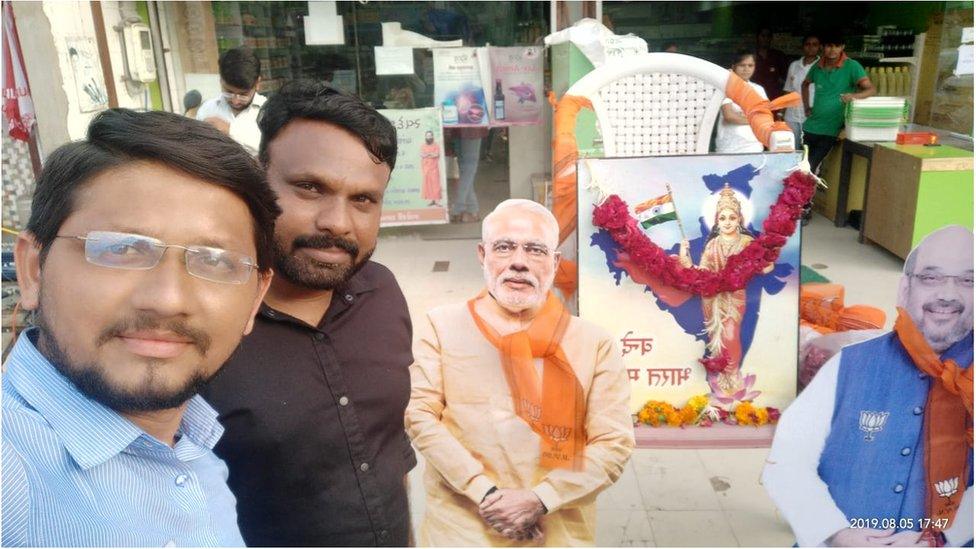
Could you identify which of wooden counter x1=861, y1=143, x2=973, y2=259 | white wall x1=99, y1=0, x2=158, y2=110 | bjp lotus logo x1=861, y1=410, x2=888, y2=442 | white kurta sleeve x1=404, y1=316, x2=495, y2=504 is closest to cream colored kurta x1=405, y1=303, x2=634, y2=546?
white kurta sleeve x1=404, y1=316, x2=495, y2=504

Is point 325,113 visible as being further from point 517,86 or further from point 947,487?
point 517,86

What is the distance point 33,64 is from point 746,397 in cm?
415

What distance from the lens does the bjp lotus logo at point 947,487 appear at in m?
1.64

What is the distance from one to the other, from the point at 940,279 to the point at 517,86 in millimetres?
3767

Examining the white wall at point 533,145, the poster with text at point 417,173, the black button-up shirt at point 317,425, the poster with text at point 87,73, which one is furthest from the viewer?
the white wall at point 533,145

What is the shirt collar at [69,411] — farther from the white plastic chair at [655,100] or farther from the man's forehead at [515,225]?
the white plastic chair at [655,100]

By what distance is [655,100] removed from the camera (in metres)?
2.24

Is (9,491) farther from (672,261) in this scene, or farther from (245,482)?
(672,261)

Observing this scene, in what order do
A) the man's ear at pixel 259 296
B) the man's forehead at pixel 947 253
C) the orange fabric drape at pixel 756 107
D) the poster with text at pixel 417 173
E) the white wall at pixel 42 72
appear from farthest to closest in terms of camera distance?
the poster with text at pixel 417 173 < the white wall at pixel 42 72 < the orange fabric drape at pixel 756 107 < the man's forehead at pixel 947 253 < the man's ear at pixel 259 296

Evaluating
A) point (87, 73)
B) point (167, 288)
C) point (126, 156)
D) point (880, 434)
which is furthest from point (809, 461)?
point (87, 73)

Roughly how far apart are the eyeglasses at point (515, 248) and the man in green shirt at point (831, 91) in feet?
15.2

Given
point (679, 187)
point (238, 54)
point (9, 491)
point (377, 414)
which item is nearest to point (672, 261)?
point (679, 187)

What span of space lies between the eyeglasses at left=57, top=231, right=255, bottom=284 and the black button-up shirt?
0.43m

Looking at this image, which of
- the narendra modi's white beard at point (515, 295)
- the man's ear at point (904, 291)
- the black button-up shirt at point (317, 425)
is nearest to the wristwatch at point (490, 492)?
the black button-up shirt at point (317, 425)
